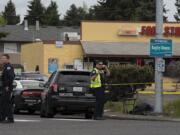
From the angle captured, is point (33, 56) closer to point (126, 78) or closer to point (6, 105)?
point (126, 78)

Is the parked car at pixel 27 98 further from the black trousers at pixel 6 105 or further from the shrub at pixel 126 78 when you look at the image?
the black trousers at pixel 6 105

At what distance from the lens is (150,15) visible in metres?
85.4

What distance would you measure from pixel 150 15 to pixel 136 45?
29223mm

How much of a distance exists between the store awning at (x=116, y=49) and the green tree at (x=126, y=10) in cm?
2882

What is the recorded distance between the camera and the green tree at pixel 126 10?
86.6m

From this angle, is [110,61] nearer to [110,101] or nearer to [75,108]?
[110,101]

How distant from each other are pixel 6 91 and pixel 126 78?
1635 centimetres

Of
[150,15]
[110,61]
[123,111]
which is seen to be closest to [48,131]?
[123,111]

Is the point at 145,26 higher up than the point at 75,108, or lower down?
higher up

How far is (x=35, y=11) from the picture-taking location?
134000 millimetres

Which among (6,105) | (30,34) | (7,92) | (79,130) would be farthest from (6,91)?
(30,34)

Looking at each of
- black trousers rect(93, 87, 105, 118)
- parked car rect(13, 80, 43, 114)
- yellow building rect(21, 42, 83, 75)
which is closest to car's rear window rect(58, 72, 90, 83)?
black trousers rect(93, 87, 105, 118)

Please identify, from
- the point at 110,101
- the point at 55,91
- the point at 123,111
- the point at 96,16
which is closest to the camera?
the point at 55,91

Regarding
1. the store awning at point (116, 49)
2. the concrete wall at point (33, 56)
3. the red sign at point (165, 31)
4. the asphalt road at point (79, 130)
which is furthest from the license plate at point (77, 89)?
the red sign at point (165, 31)
